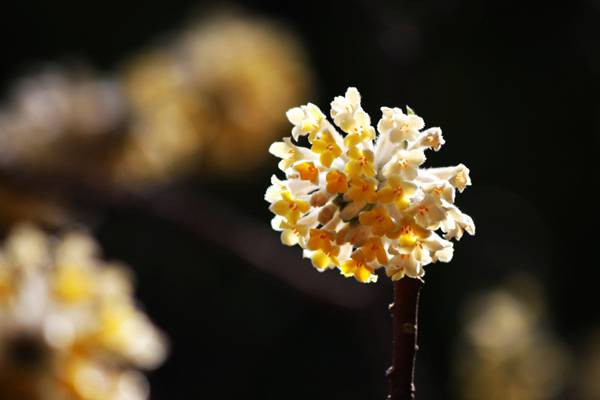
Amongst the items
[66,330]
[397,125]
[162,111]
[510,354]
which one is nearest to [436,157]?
[510,354]

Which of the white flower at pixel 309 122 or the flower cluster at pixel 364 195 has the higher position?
the white flower at pixel 309 122

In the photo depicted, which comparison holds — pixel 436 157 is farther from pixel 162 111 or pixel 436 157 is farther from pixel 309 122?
pixel 309 122

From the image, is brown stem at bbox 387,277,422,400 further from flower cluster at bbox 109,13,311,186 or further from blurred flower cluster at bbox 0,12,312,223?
flower cluster at bbox 109,13,311,186

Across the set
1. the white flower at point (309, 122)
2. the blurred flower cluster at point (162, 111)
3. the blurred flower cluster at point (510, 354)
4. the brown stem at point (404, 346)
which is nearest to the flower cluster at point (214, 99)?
the blurred flower cluster at point (162, 111)

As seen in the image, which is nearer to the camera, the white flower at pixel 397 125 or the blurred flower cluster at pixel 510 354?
the white flower at pixel 397 125

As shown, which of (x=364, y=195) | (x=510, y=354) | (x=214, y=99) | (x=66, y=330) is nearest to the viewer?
(x=364, y=195)

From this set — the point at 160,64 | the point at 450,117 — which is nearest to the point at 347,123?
the point at 160,64

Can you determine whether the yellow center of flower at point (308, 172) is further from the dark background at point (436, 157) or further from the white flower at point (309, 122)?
the dark background at point (436, 157)
